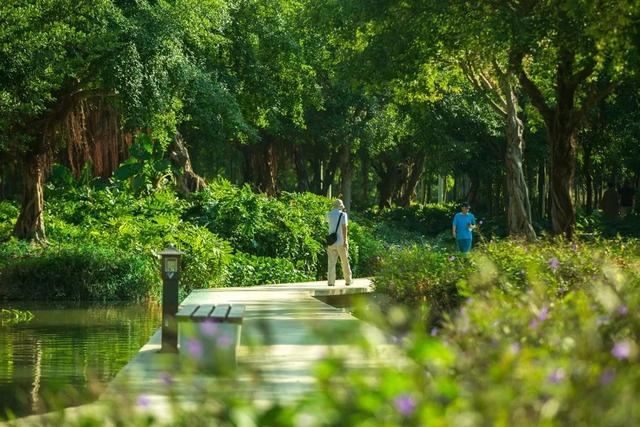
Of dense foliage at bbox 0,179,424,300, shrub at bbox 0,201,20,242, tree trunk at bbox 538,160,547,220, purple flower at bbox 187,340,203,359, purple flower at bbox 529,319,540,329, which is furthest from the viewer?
tree trunk at bbox 538,160,547,220

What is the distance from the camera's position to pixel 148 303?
2453 cm

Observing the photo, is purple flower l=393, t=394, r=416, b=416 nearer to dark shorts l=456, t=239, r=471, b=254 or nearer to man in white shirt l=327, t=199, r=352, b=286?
man in white shirt l=327, t=199, r=352, b=286

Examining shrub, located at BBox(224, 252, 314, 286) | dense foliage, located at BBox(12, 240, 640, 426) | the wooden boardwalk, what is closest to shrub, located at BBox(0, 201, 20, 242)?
shrub, located at BBox(224, 252, 314, 286)

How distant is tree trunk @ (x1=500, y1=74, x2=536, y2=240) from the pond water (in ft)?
40.6

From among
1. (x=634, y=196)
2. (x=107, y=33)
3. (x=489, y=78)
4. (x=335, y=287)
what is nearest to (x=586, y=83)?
(x=489, y=78)

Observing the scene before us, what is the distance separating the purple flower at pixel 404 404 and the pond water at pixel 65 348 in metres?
4.88

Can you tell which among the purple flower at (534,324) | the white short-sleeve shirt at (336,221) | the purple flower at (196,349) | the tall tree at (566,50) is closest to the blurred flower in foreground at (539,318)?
the purple flower at (534,324)

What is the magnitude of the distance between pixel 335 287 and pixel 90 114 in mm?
13897

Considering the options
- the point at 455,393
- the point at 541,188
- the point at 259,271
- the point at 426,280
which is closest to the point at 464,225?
the point at 259,271

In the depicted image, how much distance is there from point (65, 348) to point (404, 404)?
12.4 metres

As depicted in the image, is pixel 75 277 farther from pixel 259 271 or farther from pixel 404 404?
pixel 404 404

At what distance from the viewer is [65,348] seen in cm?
1616

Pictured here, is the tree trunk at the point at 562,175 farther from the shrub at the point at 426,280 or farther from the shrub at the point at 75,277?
the shrub at the point at 75,277

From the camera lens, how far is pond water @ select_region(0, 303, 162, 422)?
11.7m
